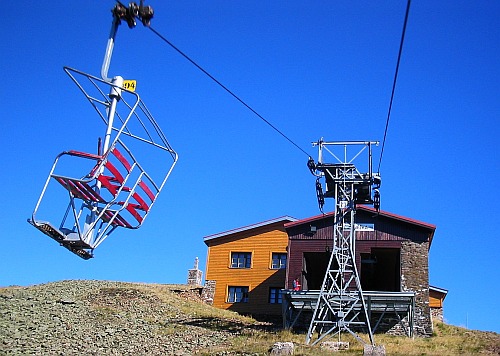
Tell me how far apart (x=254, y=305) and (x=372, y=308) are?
13070mm

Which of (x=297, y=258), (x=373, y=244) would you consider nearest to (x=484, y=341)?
(x=373, y=244)

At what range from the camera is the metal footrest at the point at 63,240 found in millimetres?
14164

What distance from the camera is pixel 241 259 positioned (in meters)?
51.1

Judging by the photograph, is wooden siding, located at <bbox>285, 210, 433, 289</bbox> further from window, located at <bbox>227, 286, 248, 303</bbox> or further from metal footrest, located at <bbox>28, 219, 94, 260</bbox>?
metal footrest, located at <bbox>28, 219, 94, 260</bbox>

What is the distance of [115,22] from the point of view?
1503 centimetres

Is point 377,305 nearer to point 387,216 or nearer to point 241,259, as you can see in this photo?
point 387,216

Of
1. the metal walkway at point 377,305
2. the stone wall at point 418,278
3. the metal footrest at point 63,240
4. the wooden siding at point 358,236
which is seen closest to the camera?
the metal footrest at point 63,240

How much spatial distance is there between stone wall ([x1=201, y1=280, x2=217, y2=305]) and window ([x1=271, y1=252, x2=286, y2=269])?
4.98 m

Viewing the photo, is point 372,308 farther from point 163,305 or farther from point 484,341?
point 163,305

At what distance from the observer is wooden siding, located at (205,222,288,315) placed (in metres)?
49.2

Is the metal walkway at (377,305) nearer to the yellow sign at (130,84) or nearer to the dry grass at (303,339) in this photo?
the dry grass at (303,339)

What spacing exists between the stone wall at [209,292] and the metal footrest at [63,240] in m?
35.6

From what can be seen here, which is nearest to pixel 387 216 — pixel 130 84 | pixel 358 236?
pixel 358 236

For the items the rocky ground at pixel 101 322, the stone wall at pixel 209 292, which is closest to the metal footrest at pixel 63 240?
the rocky ground at pixel 101 322
